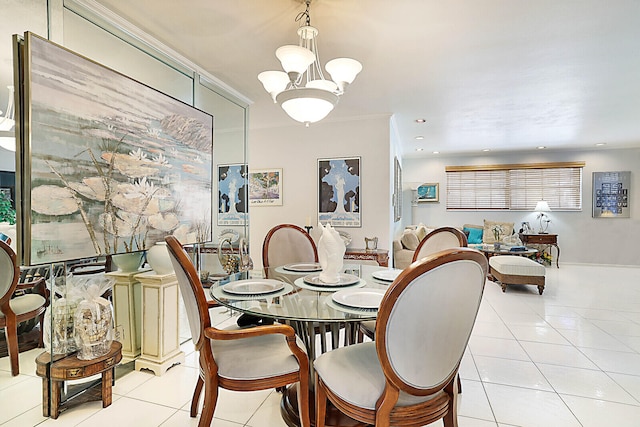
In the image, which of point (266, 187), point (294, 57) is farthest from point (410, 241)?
point (294, 57)

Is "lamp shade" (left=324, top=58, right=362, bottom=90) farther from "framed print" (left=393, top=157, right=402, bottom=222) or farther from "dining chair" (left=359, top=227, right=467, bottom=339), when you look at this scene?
"framed print" (left=393, top=157, right=402, bottom=222)

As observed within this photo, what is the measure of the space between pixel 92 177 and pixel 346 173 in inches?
123

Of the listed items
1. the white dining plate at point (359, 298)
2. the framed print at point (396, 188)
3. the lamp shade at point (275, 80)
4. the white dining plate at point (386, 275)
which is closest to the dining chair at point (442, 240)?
the white dining plate at point (386, 275)

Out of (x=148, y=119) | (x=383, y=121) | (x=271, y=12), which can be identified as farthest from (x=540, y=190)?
(x=148, y=119)

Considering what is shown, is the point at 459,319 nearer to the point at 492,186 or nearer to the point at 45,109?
the point at 45,109

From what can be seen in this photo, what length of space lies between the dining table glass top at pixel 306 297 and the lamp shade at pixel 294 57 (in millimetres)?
1266

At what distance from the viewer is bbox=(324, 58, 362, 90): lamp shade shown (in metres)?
2.01

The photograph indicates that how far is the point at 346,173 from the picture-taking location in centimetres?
459

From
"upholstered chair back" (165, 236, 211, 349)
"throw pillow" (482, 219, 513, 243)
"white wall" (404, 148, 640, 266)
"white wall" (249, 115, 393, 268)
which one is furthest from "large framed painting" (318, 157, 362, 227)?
"white wall" (404, 148, 640, 266)

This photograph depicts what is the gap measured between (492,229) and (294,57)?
267 inches

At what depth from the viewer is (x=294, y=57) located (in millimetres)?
1906

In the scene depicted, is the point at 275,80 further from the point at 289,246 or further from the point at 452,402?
the point at 452,402

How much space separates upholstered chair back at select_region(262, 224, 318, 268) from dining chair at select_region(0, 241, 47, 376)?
1.57m

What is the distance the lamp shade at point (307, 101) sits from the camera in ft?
6.21
